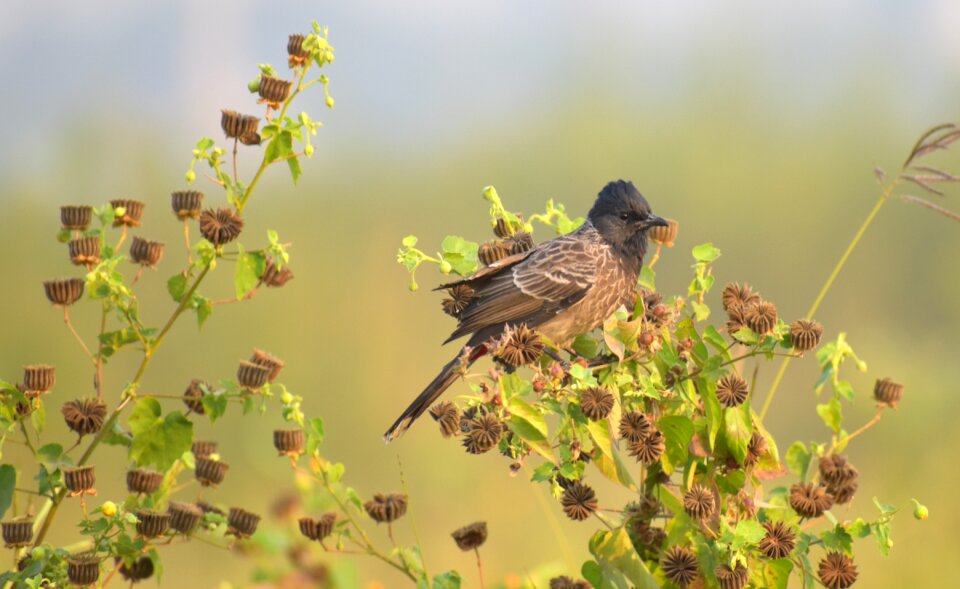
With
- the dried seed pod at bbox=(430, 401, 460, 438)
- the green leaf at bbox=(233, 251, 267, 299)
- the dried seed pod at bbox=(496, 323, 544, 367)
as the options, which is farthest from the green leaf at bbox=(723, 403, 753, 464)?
the green leaf at bbox=(233, 251, 267, 299)

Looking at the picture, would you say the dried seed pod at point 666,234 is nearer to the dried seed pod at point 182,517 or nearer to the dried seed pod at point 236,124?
the dried seed pod at point 236,124

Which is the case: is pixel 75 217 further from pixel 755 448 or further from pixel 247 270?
pixel 755 448

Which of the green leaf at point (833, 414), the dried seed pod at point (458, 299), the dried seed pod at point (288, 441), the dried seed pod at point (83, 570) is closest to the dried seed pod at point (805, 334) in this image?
the green leaf at point (833, 414)

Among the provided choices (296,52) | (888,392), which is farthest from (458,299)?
(888,392)

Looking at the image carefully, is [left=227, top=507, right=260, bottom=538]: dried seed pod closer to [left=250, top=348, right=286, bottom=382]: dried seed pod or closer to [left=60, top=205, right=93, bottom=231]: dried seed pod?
[left=250, top=348, right=286, bottom=382]: dried seed pod

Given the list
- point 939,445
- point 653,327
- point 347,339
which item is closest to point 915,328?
point 939,445

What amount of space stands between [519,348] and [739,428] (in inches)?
20.2

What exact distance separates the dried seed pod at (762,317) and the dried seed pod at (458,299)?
3.24ft

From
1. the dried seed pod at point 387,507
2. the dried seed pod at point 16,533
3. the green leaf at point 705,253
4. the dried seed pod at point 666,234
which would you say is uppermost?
the green leaf at point 705,253

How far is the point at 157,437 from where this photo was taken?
2744 millimetres

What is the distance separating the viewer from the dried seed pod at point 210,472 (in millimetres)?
2807

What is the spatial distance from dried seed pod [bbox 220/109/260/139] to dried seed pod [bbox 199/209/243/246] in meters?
0.20

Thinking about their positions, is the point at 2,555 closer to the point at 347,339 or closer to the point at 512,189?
the point at 347,339

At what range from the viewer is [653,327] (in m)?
2.48
